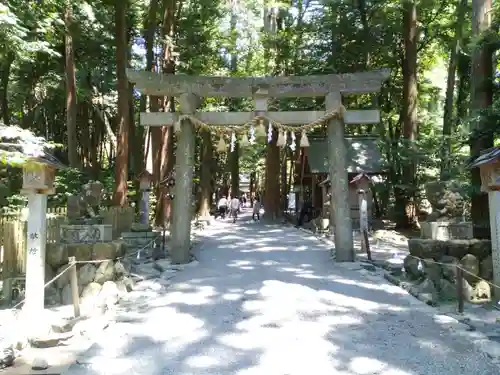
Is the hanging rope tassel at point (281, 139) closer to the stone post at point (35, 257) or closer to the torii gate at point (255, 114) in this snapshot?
the torii gate at point (255, 114)

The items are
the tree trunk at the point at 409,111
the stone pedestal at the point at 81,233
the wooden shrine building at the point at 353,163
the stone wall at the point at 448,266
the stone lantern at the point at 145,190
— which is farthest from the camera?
the wooden shrine building at the point at 353,163

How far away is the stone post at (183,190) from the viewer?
34.2 feet

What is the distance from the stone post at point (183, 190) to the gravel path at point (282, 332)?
1198 mm

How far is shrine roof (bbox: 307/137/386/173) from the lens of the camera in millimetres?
18953

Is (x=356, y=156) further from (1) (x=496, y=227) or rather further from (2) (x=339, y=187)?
(1) (x=496, y=227)

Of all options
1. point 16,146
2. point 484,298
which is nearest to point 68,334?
point 16,146

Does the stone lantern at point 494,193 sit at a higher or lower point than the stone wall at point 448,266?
higher

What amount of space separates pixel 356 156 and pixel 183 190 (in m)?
11.2

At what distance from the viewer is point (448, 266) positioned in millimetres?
7676

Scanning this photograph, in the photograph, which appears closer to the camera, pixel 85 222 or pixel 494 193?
pixel 494 193

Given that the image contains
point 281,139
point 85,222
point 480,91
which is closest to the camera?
point 85,222

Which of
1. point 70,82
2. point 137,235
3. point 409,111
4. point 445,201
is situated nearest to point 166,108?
point 70,82

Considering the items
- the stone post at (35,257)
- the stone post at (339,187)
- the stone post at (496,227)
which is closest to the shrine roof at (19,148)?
the stone post at (35,257)

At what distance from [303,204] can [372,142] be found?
4699 millimetres
